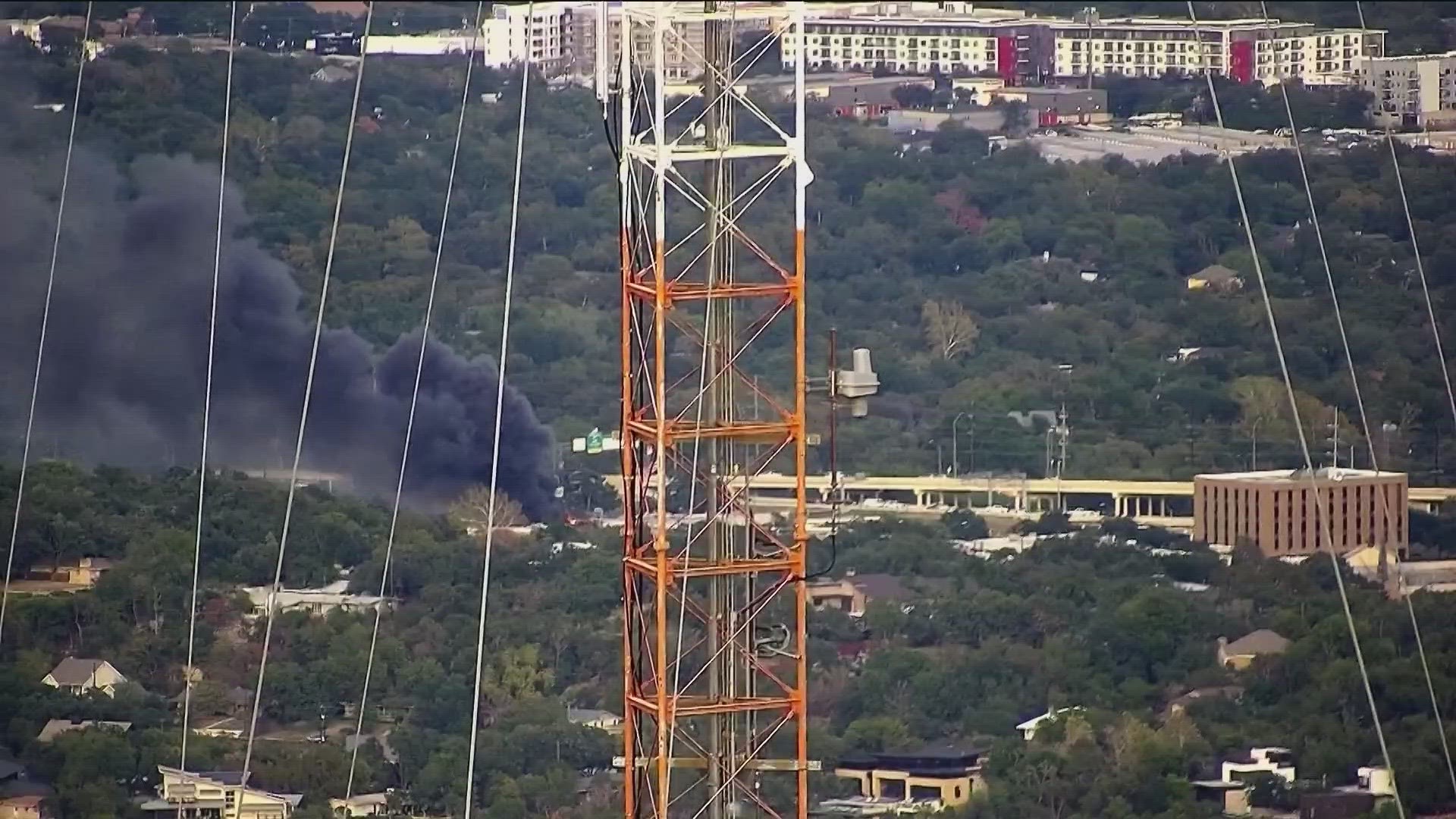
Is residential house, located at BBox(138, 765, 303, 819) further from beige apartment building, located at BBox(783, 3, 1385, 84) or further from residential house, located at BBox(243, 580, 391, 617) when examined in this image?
beige apartment building, located at BBox(783, 3, 1385, 84)

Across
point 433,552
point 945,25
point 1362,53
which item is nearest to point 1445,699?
point 1362,53

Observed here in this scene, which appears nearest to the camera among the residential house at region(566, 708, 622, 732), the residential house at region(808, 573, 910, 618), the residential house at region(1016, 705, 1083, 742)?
the residential house at region(566, 708, 622, 732)

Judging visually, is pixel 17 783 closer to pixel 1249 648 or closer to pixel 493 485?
pixel 493 485

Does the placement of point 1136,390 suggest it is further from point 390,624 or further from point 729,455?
point 729,455

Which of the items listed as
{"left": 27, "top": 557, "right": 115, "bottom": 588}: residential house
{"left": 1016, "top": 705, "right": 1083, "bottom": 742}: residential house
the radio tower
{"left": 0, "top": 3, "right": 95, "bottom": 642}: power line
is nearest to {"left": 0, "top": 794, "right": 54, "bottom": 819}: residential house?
{"left": 0, "top": 3, "right": 95, "bottom": 642}: power line

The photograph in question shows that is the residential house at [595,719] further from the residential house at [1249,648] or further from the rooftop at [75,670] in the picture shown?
the residential house at [1249,648]

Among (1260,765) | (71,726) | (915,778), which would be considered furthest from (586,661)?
(1260,765)

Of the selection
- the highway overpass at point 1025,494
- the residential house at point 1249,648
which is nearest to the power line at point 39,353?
the highway overpass at point 1025,494
